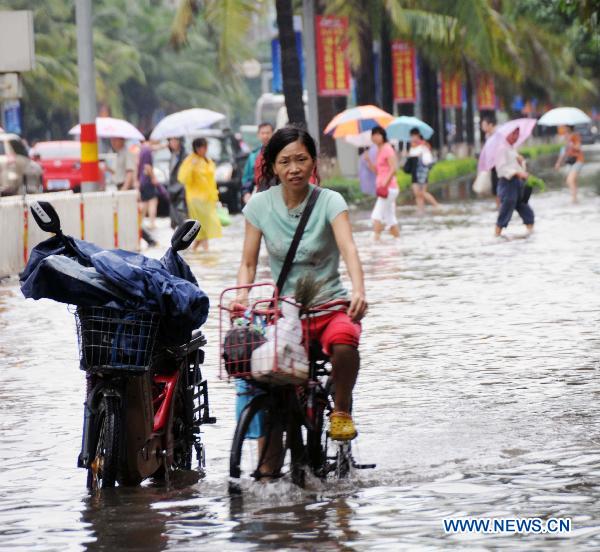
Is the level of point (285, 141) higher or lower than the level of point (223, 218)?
higher

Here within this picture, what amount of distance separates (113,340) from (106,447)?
47 cm

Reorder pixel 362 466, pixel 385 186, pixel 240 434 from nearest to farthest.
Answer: pixel 240 434
pixel 362 466
pixel 385 186

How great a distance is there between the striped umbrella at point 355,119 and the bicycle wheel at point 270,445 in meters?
25.9

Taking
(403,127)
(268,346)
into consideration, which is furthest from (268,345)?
(403,127)

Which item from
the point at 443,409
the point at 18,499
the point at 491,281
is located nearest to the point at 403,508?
the point at 18,499

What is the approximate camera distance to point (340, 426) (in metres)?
6.94

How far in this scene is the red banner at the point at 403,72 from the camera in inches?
1804

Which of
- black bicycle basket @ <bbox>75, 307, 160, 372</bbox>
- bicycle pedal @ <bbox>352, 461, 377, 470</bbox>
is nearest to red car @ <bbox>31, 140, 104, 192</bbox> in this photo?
bicycle pedal @ <bbox>352, 461, 377, 470</bbox>

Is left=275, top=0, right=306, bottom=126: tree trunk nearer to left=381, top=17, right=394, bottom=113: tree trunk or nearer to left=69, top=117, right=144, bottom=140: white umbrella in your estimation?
left=69, top=117, right=144, bottom=140: white umbrella

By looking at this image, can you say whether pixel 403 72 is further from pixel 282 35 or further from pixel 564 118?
pixel 282 35

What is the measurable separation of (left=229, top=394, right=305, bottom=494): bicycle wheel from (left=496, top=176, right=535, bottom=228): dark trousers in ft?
54.2

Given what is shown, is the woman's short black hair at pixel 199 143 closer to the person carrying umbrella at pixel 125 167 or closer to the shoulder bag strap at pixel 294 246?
the person carrying umbrella at pixel 125 167

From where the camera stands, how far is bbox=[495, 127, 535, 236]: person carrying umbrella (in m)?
23.3

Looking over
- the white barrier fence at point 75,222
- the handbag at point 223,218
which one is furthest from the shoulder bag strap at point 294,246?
the handbag at point 223,218
